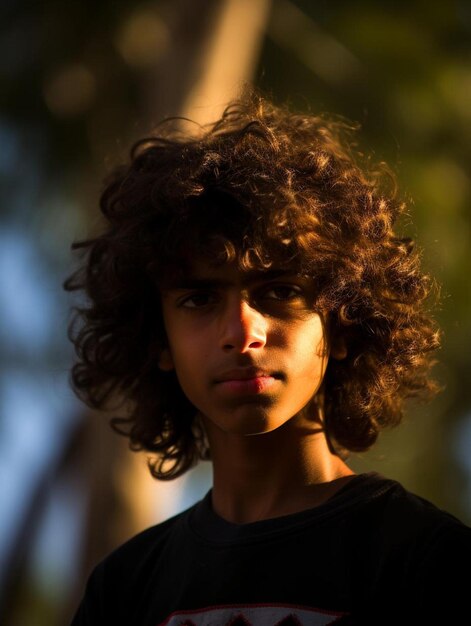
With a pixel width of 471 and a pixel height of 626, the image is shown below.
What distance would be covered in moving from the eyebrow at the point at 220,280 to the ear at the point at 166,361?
0.31 metres

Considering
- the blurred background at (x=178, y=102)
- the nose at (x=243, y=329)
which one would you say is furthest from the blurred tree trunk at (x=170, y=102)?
the nose at (x=243, y=329)

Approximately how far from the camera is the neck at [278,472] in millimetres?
2471

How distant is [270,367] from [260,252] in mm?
295

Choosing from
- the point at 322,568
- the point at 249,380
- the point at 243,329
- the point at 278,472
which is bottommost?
the point at 322,568

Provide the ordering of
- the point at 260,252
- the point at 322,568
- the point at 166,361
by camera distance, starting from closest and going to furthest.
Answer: the point at 322,568
the point at 260,252
the point at 166,361

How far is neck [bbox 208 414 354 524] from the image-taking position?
247cm

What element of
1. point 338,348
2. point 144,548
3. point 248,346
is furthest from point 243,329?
point 144,548

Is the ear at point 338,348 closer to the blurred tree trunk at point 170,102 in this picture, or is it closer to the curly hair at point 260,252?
the curly hair at point 260,252

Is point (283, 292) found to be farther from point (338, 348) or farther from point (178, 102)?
point (178, 102)

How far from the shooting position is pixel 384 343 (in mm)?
2680

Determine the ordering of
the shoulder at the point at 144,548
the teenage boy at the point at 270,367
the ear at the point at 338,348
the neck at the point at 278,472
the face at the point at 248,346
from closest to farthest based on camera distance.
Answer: the teenage boy at the point at 270,367 → the face at the point at 248,346 → the neck at the point at 278,472 → the ear at the point at 338,348 → the shoulder at the point at 144,548

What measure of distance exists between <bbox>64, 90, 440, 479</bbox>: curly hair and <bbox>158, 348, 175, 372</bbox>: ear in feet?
0.19

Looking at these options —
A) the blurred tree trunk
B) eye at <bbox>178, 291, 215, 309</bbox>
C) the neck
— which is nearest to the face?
eye at <bbox>178, 291, 215, 309</bbox>

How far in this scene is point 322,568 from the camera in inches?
88.3
